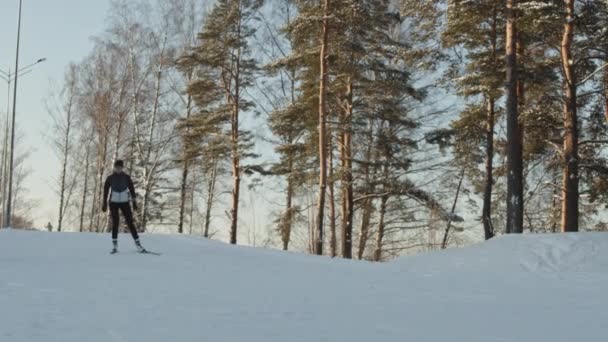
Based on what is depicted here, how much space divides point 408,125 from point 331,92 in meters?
3.21

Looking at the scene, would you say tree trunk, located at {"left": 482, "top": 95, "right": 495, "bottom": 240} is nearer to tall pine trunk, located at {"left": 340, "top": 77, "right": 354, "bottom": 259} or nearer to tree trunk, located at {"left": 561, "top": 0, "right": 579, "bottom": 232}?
tree trunk, located at {"left": 561, "top": 0, "right": 579, "bottom": 232}

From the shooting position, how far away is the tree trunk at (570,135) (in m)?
14.3

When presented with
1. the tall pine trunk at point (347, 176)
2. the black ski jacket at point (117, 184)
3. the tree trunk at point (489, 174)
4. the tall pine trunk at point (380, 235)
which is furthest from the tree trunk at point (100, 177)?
the tree trunk at point (489, 174)

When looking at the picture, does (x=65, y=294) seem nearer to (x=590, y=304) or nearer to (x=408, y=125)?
(x=590, y=304)

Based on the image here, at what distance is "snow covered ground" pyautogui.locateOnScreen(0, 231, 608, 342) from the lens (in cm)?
436

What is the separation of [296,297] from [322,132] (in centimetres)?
1199

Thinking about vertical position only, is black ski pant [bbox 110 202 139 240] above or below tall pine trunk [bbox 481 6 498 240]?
below

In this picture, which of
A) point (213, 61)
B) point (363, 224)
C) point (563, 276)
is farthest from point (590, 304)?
point (213, 61)

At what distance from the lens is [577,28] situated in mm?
15672

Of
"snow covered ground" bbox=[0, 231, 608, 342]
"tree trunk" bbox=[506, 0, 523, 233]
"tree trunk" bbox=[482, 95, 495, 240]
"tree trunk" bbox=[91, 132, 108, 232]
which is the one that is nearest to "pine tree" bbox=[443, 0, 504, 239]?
"tree trunk" bbox=[482, 95, 495, 240]

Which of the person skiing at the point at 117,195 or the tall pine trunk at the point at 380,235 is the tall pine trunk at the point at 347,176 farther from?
the person skiing at the point at 117,195

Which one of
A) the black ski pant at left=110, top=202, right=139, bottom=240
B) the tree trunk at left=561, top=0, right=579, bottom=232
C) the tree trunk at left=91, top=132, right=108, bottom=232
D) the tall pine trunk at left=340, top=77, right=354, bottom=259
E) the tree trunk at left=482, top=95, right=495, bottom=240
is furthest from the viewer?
the tree trunk at left=91, top=132, right=108, bottom=232

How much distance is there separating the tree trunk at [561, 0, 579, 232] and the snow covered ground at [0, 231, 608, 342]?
13.5 feet

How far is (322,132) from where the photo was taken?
58.0 ft
